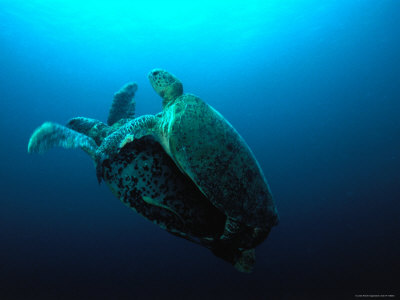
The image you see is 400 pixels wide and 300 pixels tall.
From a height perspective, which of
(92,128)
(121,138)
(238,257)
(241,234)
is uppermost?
(92,128)

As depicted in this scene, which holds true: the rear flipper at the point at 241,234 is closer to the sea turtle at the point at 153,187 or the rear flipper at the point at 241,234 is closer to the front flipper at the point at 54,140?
the sea turtle at the point at 153,187

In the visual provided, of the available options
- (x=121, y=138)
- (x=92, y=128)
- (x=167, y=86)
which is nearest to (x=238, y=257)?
(x=121, y=138)

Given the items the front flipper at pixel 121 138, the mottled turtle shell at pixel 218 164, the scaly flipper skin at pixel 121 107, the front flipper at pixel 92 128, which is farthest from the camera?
the scaly flipper skin at pixel 121 107

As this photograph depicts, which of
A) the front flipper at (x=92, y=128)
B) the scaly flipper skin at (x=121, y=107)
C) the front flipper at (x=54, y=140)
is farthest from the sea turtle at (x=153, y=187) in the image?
the scaly flipper skin at (x=121, y=107)

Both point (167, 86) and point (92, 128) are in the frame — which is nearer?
point (167, 86)

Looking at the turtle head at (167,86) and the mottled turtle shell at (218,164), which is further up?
the turtle head at (167,86)

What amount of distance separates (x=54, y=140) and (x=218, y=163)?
5.74 feet

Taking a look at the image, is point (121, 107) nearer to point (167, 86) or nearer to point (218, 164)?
point (167, 86)

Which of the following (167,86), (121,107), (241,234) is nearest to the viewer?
(241,234)

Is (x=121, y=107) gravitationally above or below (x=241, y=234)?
above

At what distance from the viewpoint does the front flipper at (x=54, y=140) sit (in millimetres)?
2205

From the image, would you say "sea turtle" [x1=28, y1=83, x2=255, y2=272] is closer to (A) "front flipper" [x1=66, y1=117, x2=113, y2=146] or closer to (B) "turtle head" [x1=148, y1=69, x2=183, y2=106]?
(B) "turtle head" [x1=148, y1=69, x2=183, y2=106]

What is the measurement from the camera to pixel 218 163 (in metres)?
2.19

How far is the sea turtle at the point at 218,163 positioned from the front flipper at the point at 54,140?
368mm
